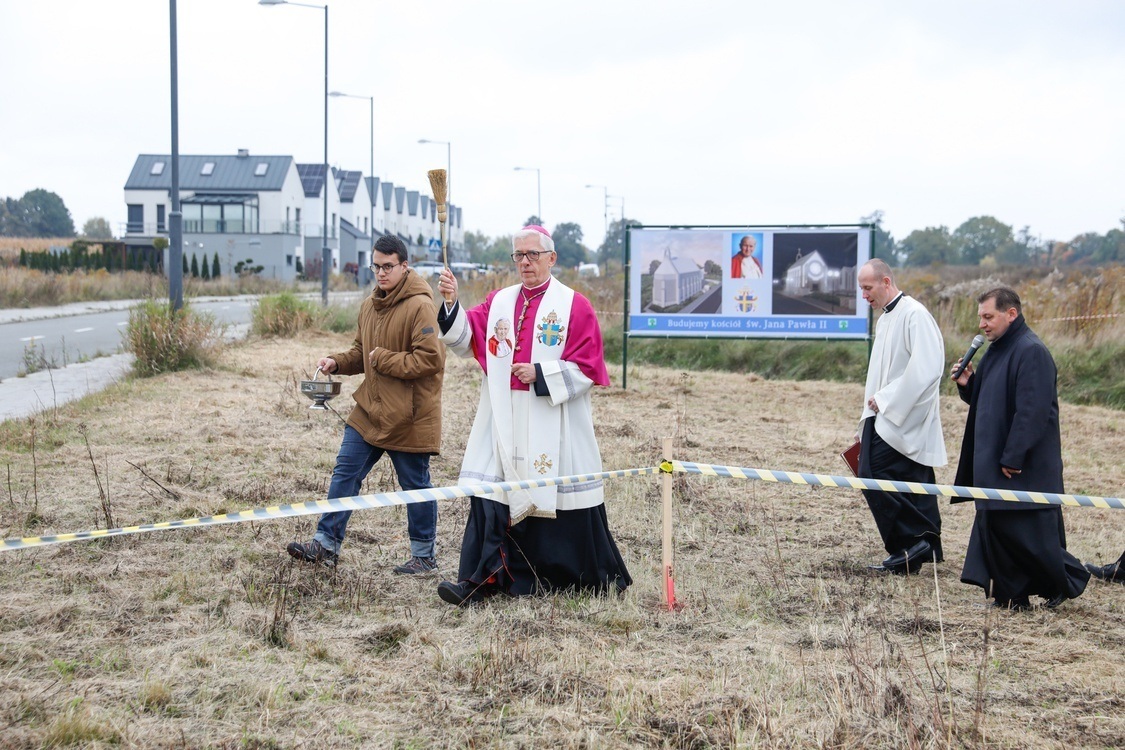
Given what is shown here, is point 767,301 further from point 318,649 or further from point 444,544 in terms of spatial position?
point 318,649

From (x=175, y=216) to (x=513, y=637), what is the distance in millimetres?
13016

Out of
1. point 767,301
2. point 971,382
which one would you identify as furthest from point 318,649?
point 767,301

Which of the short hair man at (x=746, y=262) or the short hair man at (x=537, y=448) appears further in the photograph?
the short hair man at (x=746, y=262)

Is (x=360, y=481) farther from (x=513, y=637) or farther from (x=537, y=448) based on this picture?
(x=513, y=637)

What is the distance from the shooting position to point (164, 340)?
14.6 metres

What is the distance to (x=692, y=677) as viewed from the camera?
4488 millimetres

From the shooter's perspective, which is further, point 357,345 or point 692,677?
point 357,345

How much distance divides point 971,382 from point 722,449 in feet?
15.0

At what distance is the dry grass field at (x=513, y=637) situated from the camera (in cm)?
398

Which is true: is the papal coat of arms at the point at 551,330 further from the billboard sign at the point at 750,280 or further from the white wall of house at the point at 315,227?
the white wall of house at the point at 315,227

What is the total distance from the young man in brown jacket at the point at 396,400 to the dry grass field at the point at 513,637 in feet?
0.97

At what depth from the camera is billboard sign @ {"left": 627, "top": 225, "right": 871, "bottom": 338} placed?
1427 cm

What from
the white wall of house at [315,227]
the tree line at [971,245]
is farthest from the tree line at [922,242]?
the white wall of house at [315,227]

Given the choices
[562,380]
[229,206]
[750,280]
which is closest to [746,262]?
[750,280]
